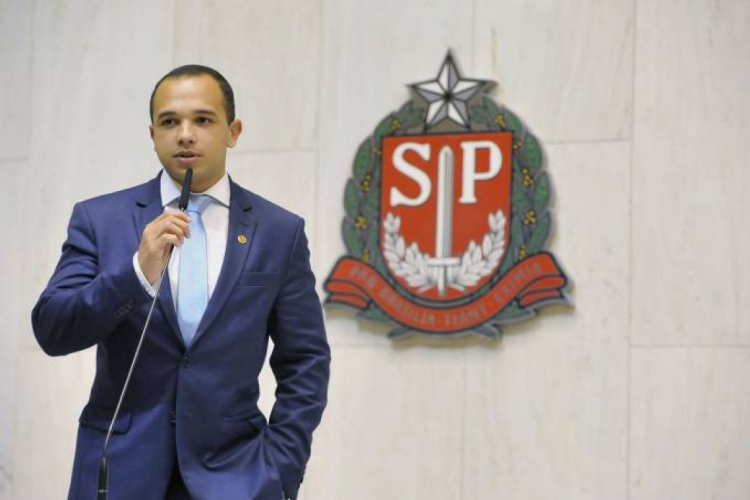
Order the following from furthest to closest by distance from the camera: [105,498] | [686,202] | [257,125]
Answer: [257,125] → [686,202] → [105,498]

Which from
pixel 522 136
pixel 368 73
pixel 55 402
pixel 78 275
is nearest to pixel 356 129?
pixel 368 73

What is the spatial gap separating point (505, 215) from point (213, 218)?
7.70ft

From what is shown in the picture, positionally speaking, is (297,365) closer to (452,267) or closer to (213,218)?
(213,218)

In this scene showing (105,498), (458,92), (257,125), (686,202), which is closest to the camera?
(105,498)

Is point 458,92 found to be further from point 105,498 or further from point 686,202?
point 105,498

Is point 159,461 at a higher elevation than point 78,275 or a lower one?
lower

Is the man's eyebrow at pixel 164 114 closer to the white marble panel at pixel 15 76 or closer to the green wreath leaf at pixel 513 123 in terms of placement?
the green wreath leaf at pixel 513 123

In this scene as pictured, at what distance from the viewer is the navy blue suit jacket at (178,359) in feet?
9.62

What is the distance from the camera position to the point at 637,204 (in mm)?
5137

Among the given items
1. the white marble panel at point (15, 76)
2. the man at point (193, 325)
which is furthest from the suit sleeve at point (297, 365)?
the white marble panel at point (15, 76)

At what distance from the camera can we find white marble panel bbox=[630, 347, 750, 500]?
4.90 m

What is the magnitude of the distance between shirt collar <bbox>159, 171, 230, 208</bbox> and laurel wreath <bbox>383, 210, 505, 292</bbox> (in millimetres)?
2289

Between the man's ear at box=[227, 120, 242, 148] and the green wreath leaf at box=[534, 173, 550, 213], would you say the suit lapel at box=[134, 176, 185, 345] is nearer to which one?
the man's ear at box=[227, 120, 242, 148]

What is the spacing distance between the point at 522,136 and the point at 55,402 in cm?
252
